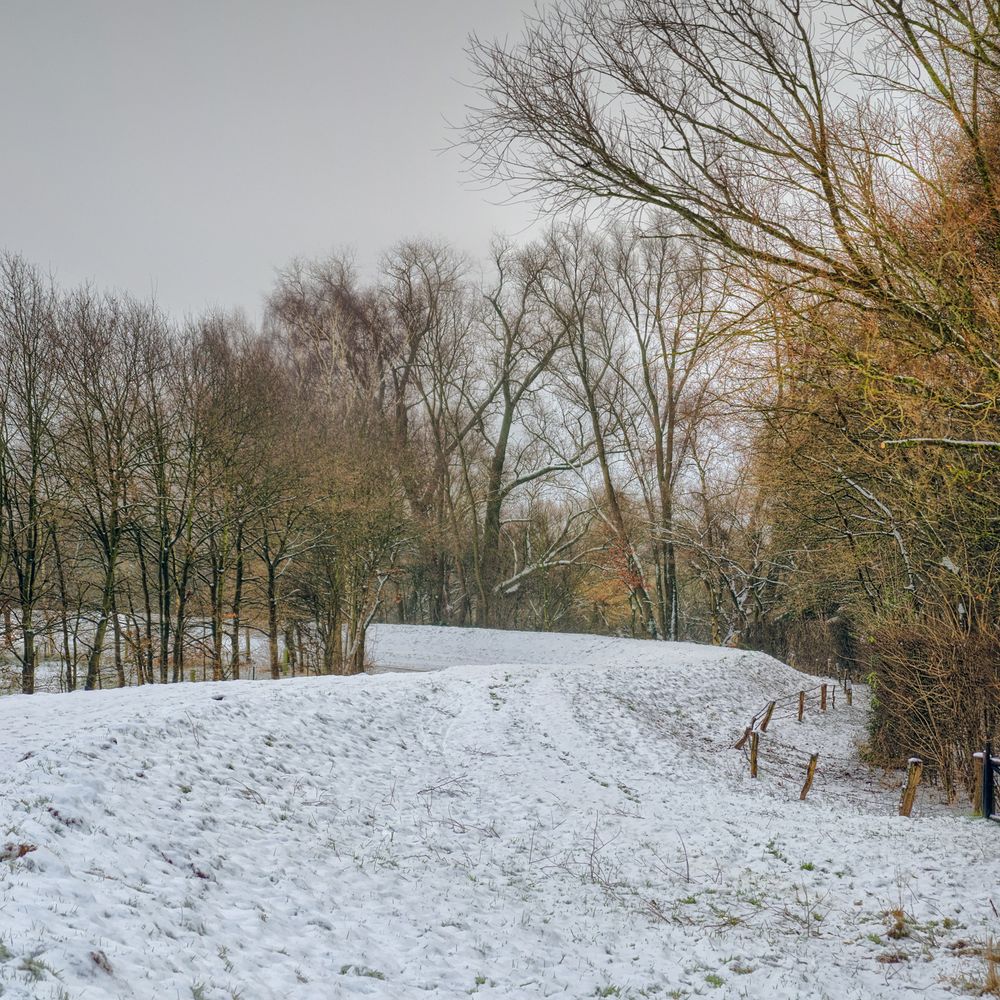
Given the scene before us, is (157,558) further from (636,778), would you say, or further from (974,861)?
(974,861)

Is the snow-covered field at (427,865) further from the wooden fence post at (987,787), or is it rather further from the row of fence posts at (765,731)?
the row of fence posts at (765,731)

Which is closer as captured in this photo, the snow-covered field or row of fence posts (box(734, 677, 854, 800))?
the snow-covered field

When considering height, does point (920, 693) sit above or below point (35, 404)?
below

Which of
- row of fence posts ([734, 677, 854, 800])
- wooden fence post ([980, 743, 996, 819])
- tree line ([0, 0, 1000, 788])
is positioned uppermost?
tree line ([0, 0, 1000, 788])

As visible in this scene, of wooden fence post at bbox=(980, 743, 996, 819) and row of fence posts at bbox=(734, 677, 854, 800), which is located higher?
wooden fence post at bbox=(980, 743, 996, 819)

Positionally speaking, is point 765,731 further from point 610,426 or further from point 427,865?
point 610,426

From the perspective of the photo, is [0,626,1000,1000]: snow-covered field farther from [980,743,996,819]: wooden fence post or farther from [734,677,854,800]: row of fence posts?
[734,677,854,800]: row of fence posts

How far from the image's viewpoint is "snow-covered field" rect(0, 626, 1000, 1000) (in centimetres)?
502

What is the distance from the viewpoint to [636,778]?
1130cm

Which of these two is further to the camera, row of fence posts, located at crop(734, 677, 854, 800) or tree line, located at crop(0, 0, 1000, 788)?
row of fence posts, located at crop(734, 677, 854, 800)

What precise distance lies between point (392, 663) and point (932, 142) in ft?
89.3

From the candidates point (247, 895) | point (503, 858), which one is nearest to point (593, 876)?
point (503, 858)

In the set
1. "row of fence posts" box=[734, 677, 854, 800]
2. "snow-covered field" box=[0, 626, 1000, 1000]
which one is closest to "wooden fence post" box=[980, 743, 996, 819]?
"snow-covered field" box=[0, 626, 1000, 1000]

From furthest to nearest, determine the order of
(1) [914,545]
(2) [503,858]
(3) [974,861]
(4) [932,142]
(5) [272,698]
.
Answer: (1) [914,545] → (5) [272,698] → (2) [503,858] → (3) [974,861] → (4) [932,142]
